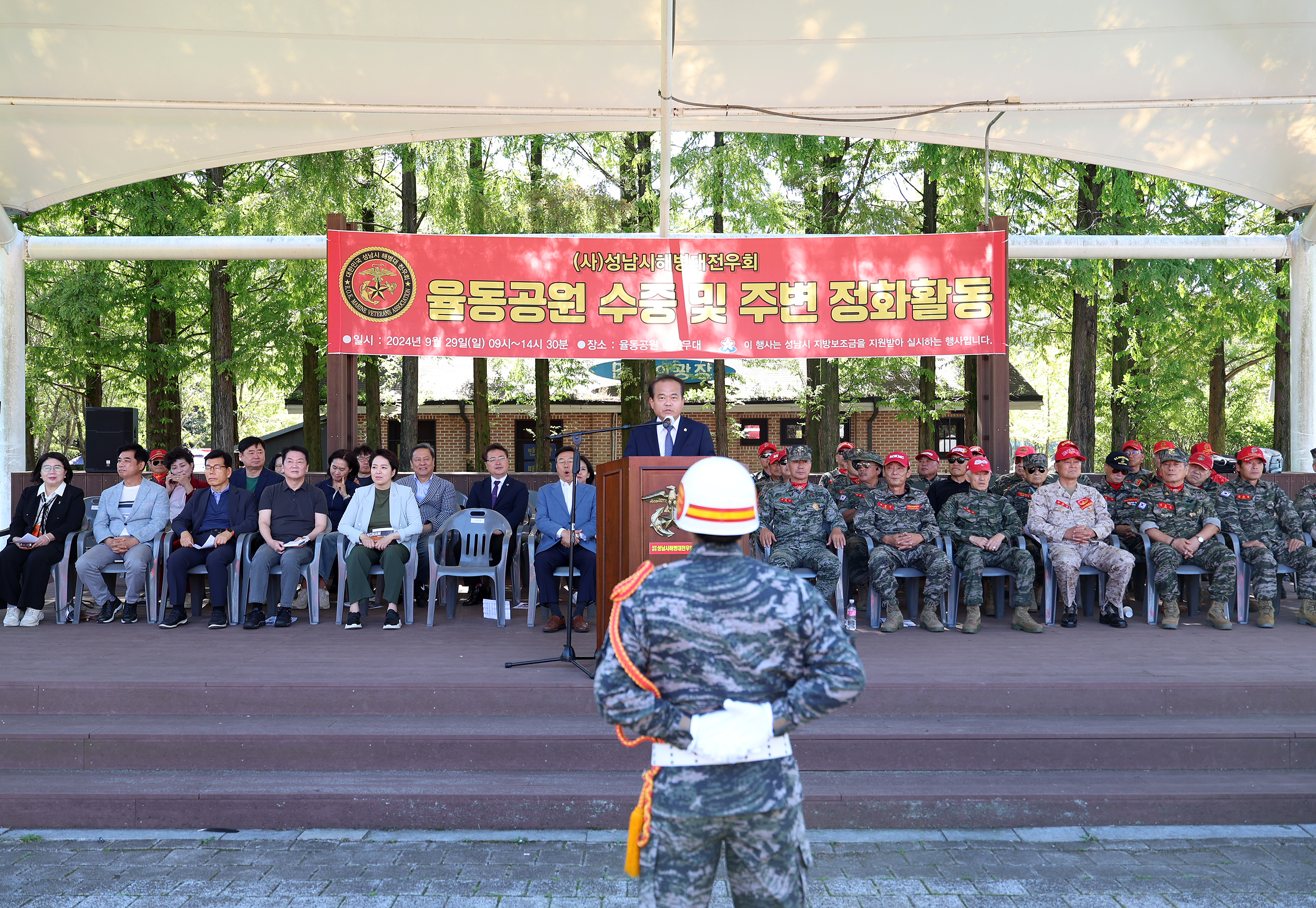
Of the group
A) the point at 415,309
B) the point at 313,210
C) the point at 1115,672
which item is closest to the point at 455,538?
the point at 415,309

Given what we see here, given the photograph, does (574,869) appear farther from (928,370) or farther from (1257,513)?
(928,370)

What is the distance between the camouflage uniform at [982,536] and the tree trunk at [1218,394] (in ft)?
46.4

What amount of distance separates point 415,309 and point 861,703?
5.38 m

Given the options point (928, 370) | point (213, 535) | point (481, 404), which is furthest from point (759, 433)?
point (213, 535)

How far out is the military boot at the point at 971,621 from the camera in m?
6.73

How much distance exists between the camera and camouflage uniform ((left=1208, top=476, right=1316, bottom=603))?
Answer: 7.07 metres

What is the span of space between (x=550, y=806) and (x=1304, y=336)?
8691 mm

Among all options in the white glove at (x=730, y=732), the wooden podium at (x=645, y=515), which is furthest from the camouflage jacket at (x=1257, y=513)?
the white glove at (x=730, y=732)

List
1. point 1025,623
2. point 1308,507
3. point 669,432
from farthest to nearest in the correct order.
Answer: point 1308,507
point 1025,623
point 669,432

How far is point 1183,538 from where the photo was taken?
7242mm

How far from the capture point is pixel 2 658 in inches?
226

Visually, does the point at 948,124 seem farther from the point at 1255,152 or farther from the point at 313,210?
the point at 313,210

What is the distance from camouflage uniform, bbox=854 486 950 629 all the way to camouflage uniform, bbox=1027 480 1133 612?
0.80m

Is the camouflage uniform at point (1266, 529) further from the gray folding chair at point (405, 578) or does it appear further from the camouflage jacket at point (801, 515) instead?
the gray folding chair at point (405, 578)
